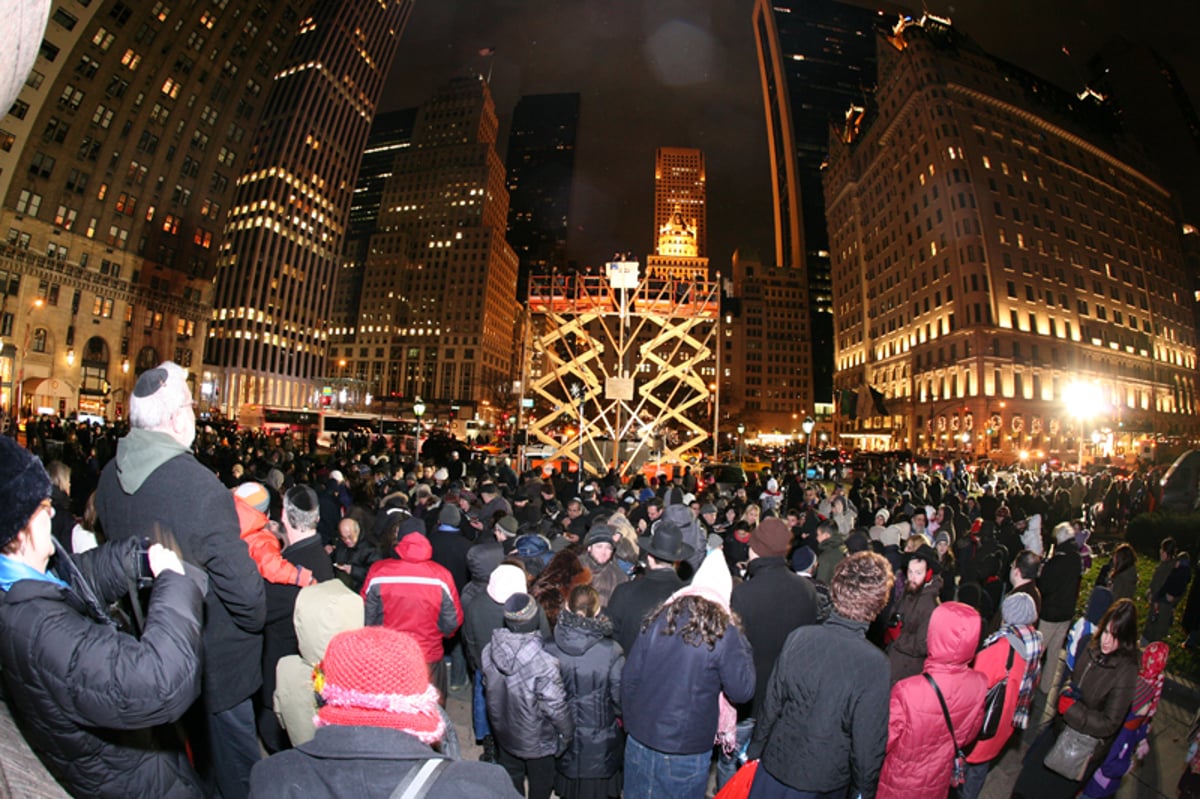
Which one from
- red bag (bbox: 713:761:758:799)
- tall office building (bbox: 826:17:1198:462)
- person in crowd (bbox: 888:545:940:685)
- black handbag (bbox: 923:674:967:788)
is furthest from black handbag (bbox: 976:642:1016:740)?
tall office building (bbox: 826:17:1198:462)

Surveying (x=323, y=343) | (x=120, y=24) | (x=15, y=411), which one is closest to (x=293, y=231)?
(x=323, y=343)

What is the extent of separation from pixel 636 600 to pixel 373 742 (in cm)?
323

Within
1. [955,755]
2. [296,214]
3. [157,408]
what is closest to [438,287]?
[296,214]

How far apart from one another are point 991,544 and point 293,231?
4394 inches

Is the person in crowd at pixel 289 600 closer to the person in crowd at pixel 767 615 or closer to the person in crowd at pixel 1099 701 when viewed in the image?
the person in crowd at pixel 767 615

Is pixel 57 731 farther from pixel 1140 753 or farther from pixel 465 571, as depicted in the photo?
pixel 1140 753

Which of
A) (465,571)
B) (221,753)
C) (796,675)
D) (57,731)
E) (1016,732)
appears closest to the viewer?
(57,731)

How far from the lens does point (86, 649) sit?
1682mm

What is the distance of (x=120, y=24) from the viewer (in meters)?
58.1

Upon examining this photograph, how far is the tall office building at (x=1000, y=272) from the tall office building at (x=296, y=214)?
87.1 m

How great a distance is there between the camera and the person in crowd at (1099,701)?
4332 millimetres

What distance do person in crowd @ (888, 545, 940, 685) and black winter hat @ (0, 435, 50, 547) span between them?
547 centimetres

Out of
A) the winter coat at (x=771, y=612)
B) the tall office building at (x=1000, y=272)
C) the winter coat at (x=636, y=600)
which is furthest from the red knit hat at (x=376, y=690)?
the tall office building at (x=1000, y=272)

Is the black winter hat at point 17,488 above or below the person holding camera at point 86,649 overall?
above
